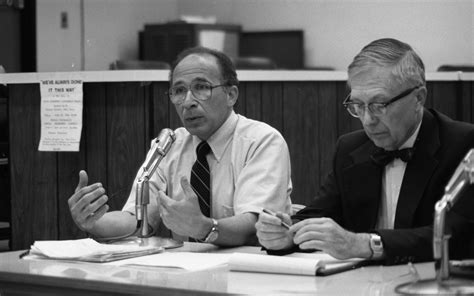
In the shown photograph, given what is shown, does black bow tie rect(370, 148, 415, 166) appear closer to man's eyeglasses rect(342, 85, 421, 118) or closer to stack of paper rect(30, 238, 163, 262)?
man's eyeglasses rect(342, 85, 421, 118)

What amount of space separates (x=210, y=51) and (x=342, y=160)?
0.71m

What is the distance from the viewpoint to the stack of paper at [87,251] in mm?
2619

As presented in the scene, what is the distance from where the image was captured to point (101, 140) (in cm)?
405

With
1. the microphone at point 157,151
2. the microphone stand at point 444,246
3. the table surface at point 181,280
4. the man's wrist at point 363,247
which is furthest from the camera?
the microphone at point 157,151

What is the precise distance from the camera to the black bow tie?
261 cm

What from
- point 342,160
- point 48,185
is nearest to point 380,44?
point 342,160

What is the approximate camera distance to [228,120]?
326 centimetres

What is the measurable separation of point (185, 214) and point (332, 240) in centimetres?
57

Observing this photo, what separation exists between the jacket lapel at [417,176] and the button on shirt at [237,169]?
1.95 ft

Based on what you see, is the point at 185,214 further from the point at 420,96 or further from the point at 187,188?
the point at 420,96

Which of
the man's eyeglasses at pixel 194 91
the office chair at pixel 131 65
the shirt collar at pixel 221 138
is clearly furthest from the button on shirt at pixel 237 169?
the office chair at pixel 131 65

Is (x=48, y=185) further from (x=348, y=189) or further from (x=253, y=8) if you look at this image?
(x=253, y=8)

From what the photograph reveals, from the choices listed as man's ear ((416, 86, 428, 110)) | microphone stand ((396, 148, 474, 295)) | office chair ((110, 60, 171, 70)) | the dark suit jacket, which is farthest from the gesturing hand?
office chair ((110, 60, 171, 70))

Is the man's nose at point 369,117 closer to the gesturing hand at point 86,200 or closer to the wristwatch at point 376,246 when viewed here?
the wristwatch at point 376,246
